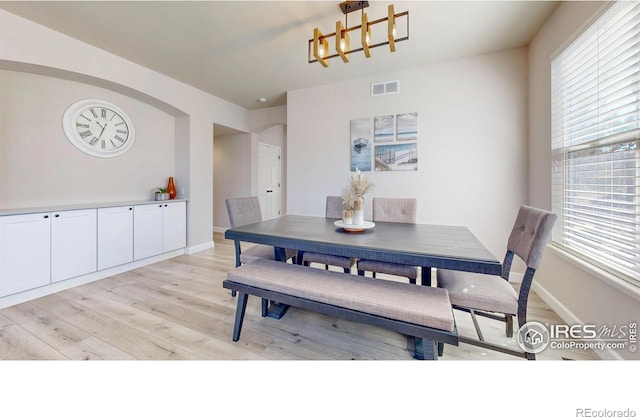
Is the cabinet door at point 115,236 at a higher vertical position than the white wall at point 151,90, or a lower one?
lower

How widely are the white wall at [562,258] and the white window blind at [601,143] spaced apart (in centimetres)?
9

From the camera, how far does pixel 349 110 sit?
3637 millimetres

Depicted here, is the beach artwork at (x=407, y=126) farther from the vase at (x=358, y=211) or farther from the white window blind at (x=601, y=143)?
the vase at (x=358, y=211)

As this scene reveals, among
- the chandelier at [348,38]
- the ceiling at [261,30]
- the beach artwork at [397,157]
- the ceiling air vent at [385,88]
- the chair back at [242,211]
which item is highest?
the ceiling at [261,30]

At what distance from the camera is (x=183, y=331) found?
72.4 inches

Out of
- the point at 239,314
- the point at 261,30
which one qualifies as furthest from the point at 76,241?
the point at 261,30

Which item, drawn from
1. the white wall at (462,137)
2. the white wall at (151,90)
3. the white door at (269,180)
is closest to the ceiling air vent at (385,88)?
the white wall at (462,137)

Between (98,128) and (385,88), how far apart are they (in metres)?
3.85

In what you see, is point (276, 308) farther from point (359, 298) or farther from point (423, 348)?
point (423, 348)

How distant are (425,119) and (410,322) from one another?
110 inches

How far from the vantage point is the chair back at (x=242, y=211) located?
239cm

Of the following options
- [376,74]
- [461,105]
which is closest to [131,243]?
[376,74]

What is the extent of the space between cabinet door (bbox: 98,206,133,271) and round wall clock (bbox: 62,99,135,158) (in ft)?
2.87
